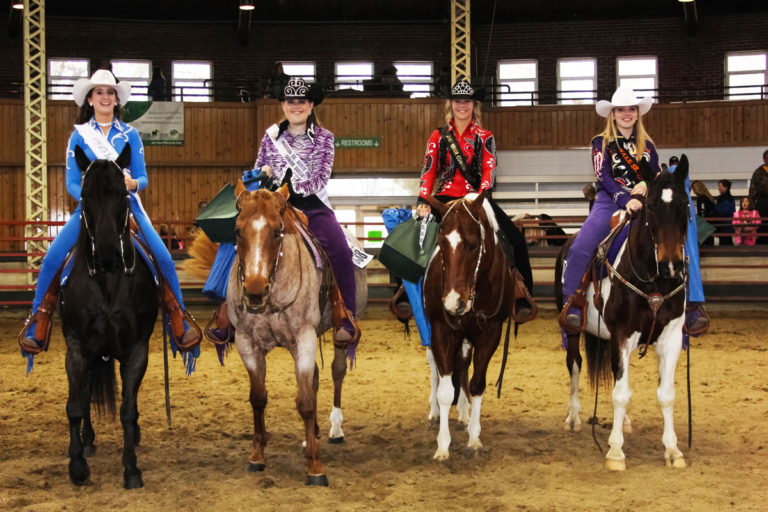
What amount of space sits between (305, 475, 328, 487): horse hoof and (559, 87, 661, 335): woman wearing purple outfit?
2082 mm

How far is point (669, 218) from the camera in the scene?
172 inches

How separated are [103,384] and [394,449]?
2.03 metres

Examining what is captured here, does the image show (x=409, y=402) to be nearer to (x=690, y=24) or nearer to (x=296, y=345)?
(x=296, y=345)

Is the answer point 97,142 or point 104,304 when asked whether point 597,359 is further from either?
point 97,142

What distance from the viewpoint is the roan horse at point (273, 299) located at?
13.2ft

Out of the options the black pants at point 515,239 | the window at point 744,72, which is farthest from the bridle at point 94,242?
the window at point 744,72

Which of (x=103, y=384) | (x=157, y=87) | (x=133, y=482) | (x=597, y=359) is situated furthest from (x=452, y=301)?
(x=157, y=87)

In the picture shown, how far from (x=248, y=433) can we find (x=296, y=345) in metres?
1.43

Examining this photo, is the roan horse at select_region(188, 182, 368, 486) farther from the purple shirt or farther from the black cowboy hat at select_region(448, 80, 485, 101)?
the black cowboy hat at select_region(448, 80, 485, 101)

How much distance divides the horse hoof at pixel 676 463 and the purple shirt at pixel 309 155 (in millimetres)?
2887

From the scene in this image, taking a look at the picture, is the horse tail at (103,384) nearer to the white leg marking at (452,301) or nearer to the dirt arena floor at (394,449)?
the dirt arena floor at (394,449)

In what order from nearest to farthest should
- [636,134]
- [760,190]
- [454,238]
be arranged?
[454,238] < [636,134] < [760,190]

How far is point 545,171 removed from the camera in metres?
20.2

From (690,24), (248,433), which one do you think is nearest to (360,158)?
(690,24)
